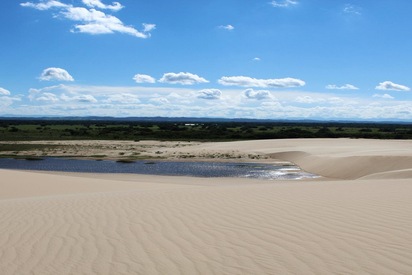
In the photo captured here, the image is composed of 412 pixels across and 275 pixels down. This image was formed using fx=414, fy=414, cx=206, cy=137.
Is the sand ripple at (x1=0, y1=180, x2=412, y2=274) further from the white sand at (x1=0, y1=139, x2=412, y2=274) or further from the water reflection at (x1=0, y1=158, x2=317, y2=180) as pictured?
the water reflection at (x1=0, y1=158, x2=317, y2=180)

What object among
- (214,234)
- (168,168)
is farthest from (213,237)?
(168,168)

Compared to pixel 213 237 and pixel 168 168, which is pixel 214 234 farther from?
pixel 168 168

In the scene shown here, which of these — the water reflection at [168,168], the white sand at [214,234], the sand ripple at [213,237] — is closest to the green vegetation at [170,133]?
the water reflection at [168,168]

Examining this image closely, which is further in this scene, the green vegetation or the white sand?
the green vegetation

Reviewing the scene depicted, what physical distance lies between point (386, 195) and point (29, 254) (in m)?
7.56

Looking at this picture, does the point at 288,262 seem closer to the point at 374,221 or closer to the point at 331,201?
the point at 374,221

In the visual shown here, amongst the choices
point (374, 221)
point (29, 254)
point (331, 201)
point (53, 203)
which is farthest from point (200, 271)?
point (53, 203)

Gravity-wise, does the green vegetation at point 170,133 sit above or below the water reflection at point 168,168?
above

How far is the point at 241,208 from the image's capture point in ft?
25.8

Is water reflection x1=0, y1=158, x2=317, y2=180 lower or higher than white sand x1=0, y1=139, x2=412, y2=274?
lower

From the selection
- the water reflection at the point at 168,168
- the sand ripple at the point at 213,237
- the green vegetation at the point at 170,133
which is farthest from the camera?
the green vegetation at the point at 170,133

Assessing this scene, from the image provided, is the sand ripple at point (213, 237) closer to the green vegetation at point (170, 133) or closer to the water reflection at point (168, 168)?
the water reflection at point (168, 168)

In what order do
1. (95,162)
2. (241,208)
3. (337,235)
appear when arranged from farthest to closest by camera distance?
(95,162), (241,208), (337,235)

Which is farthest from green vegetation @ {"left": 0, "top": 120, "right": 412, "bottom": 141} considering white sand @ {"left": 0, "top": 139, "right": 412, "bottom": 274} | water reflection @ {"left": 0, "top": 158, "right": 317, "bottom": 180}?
white sand @ {"left": 0, "top": 139, "right": 412, "bottom": 274}
